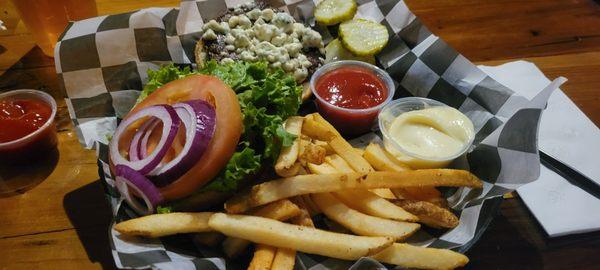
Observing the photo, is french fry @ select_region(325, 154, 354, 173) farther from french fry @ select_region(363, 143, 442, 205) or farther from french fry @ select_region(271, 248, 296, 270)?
french fry @ select_region(271, 248, 296, 270)

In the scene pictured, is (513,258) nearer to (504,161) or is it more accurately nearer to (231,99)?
(504,161)

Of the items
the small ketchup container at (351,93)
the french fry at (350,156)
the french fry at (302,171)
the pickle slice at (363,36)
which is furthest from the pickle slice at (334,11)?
the french fry at (302,171)

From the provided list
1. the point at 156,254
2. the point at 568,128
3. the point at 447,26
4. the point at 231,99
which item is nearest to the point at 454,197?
the point at 568,128

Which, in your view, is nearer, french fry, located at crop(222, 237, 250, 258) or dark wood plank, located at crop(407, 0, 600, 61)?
french fry, located at crop(222, 237, 250, 258)

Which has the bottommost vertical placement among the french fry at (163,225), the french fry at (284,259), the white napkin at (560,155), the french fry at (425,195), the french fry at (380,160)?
the white napkin at (560,155)

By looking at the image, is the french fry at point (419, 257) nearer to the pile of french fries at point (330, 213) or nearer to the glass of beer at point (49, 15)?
the pile of french fries at point (330, 213)

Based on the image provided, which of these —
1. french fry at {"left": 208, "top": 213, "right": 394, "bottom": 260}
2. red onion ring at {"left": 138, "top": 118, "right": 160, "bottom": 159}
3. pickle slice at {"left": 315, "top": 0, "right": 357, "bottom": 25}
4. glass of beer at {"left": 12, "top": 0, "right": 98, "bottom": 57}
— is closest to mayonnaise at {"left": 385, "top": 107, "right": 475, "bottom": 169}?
french fry at {"left": 208, "top": 213, "right": 394, "bottom": 260}

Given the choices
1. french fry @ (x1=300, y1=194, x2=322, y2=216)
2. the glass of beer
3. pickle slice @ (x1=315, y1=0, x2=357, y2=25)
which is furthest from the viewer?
pickle slice @ (x1=315, y1=0, x2=357, y2=25)
